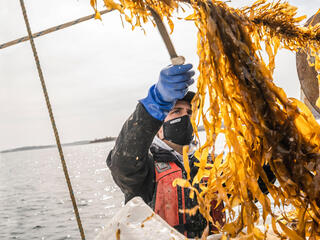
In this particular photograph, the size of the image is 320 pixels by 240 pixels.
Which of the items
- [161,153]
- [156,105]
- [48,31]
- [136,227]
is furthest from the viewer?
[161,153]

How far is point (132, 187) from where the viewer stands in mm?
2605

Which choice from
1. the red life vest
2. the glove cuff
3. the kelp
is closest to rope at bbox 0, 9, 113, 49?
the kelp

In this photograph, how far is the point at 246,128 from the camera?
3.25ft

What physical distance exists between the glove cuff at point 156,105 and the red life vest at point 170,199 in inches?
31.2

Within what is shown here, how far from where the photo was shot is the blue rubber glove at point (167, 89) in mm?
1900

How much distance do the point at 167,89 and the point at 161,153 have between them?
1.13 meters

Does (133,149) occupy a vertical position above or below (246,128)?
below

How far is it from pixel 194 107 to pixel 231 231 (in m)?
0.51

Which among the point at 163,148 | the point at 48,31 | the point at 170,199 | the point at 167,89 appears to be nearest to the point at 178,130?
the point at 163,148

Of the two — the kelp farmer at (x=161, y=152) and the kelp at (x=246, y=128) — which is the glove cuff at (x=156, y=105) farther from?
the kelp at (x=246, y=128)

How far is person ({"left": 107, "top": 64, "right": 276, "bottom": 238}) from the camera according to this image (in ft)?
6.82

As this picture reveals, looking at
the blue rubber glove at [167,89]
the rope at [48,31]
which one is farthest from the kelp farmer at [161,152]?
the rope at [48,31]

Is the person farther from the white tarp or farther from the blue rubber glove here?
the white tarp

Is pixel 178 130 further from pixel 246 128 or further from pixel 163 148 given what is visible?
pixel 246 128
